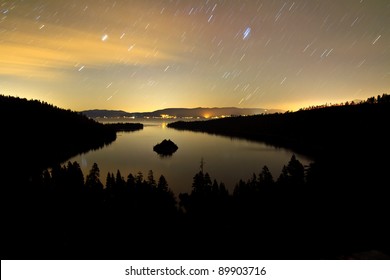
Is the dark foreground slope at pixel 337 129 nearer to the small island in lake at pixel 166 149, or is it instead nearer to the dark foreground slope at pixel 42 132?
the small island in lake at pixel 166 149

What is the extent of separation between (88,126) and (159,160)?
114 m

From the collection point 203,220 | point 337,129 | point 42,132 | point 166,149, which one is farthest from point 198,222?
point 42,132

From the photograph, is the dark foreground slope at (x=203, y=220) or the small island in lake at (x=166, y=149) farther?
the small island in lake at (x=166, y=149)

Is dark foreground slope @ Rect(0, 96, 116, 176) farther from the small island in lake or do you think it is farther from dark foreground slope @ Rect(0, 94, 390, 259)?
dark foreground slope @ Rect(0, 94, 390, 259)

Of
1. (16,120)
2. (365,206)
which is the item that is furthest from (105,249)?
(16,120)

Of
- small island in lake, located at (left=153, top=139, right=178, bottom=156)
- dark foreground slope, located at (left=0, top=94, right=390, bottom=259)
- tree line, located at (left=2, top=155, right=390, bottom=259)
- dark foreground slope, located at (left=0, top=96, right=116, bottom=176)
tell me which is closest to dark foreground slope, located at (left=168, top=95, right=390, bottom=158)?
small island in lake, located at (left=153, top=139, right=178, bottom=156)

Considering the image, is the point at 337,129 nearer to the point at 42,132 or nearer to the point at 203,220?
the point at 203,220

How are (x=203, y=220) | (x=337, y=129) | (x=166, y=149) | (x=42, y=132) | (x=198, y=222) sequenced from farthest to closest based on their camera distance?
1. (x=42, y=132)
2. (x=337, y=129)
3. (x=166, y=149)
4. (x=203, y=220)
5. (x=198, y=222)

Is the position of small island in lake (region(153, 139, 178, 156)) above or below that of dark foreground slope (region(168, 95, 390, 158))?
below

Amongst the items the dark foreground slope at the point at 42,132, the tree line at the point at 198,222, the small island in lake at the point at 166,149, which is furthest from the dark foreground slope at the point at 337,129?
the dark foreground slope at the point at 42,132

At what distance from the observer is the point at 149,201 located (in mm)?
27797

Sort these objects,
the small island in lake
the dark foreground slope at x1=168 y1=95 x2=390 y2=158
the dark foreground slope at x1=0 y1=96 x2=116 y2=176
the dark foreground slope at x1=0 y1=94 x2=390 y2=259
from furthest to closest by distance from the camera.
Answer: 1. the dark foreground slope at x1=0 y1=96 x2=116 y2=176
2. the dark foreground slope at x1=168 y1=95 x2=390 y2=158
3. the small island in lake
4. the dark foreground slope at x1=0 y1=94 x2=390 y2=259

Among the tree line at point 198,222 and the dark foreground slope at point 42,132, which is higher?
the dark foreground slope at point 42,132

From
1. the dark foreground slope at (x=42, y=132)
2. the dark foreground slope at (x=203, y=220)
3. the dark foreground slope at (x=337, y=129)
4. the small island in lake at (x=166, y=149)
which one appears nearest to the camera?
the dark foreground slope at (x=203, y=220)
